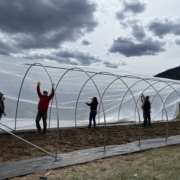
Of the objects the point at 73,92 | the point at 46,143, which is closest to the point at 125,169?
the point at 46,143

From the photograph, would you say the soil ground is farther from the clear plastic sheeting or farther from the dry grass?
the dry grass

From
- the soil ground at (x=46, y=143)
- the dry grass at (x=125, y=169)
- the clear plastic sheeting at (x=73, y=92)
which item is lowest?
the dry grass at (x=125, y=169)

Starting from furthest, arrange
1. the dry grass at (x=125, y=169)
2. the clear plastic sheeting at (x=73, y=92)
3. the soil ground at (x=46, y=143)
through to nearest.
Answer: the clear plastic sheeting at (x=73, y=92)
the soil ground at (x=46, y=143)
the dry grass at (x=125, y=169)

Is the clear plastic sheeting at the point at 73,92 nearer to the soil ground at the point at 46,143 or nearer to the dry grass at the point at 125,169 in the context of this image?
the soil ground at the point at 46,143

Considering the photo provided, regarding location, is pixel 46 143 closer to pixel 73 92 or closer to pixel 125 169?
pixel 125 169

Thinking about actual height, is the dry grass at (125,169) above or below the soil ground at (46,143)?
below

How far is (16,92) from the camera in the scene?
12.9 metres

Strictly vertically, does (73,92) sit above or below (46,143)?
above

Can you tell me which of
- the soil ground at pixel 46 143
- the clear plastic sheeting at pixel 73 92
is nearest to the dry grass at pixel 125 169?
the soil ground at pixel 46 143

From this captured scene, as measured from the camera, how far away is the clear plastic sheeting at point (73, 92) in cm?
1260

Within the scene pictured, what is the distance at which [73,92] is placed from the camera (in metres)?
15.6

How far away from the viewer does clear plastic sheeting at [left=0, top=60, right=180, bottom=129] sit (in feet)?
41.3

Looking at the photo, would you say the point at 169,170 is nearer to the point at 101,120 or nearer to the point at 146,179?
the point at 146,179

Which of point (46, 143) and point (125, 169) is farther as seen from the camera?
Answer: point (46, 143)
